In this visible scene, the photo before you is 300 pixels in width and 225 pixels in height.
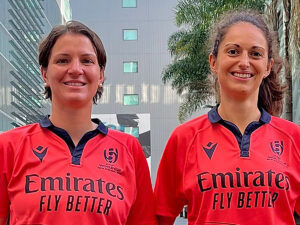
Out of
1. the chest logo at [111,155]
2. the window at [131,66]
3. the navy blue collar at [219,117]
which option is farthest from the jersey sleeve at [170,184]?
the window at [131,66]

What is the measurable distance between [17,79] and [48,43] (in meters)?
21.0

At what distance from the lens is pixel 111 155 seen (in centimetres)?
278

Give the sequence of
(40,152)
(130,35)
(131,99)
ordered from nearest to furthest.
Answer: (40,152)
(131,99)
(130,35)

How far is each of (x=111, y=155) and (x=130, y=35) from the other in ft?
112

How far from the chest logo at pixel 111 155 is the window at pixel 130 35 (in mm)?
33704

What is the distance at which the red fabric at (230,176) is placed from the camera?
2.61m

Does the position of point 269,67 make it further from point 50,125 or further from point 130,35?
point 130,35

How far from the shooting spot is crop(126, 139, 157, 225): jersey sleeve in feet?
9.45

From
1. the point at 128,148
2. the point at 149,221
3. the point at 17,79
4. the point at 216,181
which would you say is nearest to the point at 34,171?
the point at 128,148

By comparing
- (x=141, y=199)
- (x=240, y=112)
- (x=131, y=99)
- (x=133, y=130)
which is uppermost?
(x=240, y=112)

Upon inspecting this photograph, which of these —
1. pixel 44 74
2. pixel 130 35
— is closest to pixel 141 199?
pixel 44 74

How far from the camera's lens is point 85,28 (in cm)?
276

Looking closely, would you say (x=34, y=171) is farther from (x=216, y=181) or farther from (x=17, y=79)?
(x=17, y=79)

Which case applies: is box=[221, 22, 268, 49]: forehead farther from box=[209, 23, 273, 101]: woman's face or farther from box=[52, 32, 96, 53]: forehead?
box=[52, 32, 96, 53]: forehead
